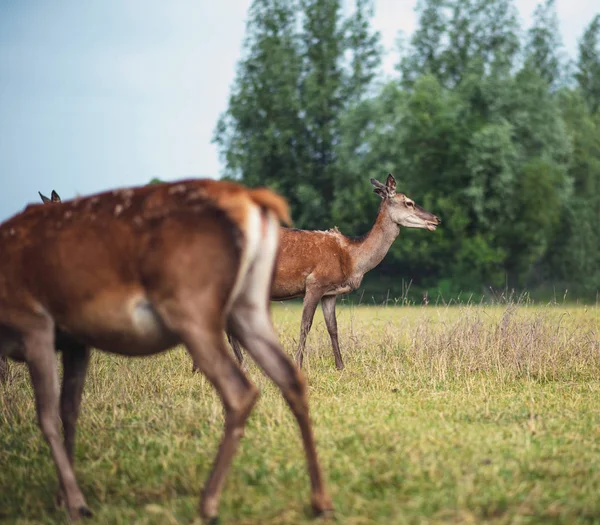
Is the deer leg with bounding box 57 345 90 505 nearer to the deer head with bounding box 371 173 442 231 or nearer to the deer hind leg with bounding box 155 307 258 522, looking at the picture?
the deer hind leg with bounding box 155 307 258 522

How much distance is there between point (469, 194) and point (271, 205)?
82.7 feet

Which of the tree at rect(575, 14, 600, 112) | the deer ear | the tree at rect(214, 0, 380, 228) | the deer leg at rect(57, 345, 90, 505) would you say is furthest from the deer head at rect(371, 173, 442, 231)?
the tree at rect(575, 14, 600, 112)

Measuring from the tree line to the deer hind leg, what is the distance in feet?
84.0

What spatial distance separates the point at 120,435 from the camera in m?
5.67

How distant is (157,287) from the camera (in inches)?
155

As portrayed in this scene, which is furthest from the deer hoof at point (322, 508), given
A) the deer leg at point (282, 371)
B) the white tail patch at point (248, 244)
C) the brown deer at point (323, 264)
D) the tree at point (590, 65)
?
the tree at point (590, 65)

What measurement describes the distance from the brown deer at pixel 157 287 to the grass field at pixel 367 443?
0.32 meters

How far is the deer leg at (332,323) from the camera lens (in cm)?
949

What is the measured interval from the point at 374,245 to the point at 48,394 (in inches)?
268

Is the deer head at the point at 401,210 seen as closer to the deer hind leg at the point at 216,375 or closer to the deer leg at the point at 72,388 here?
the deer leg at the point at 72,388

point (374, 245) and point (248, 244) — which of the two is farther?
point (374, 245)

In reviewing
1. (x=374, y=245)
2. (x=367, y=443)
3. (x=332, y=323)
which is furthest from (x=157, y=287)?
(x=374, y=245)

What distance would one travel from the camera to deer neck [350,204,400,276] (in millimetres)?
10531

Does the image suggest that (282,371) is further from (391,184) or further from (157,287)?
(391,184)
